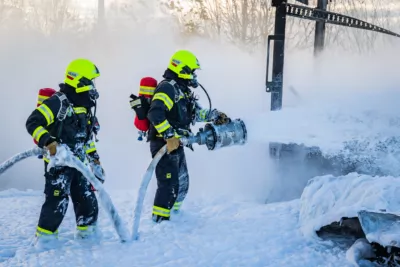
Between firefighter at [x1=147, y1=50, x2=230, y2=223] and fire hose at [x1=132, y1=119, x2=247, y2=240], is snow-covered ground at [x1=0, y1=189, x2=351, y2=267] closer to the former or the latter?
firefighter at [x1=147, y1=50, x2=230, y2=223]

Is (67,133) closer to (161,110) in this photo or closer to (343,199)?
(161,110)

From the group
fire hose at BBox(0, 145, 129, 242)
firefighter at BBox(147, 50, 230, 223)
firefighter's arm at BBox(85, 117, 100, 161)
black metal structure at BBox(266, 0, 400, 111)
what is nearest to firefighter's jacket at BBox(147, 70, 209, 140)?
firefighter at BBox(147, 50, 230, 223)

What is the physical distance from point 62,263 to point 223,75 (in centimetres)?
853

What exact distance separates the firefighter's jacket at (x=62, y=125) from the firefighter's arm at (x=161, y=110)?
597 millimetres

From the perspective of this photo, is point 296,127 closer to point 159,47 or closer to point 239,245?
point 239,245

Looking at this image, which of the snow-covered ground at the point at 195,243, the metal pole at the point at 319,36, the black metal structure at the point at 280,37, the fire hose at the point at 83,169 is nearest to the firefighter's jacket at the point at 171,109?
the fire hose at the point at 83,169

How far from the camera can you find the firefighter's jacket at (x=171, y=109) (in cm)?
458

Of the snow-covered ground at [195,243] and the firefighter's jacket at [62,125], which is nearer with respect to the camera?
the snow-covered ground at [195,243]

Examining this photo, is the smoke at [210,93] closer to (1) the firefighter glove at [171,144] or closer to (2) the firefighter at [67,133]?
(1) the firefighter glove at [171,144]

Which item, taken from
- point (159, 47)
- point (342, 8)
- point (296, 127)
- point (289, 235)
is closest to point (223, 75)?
point (159, 47)

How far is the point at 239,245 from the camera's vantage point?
4.05 meters

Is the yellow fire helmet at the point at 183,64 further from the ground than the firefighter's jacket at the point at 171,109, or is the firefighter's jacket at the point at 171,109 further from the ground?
the yellow fire helmet at the point at 183,64

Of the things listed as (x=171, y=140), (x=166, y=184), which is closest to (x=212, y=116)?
(x=171, y=140)

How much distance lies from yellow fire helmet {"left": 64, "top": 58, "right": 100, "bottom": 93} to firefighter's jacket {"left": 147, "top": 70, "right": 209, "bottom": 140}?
27.8 inches
